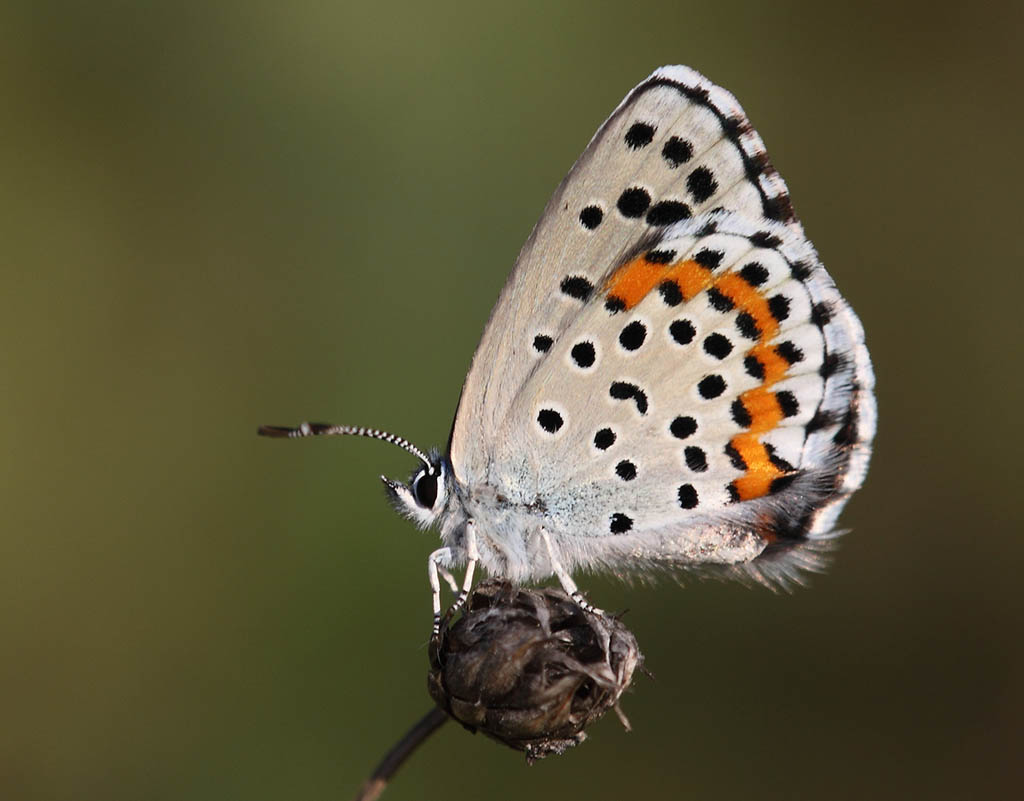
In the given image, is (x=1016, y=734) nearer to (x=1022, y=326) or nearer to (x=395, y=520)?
(x=1022, y=326)

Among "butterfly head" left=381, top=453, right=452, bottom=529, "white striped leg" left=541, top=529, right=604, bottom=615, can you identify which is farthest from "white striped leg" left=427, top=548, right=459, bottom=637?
"white striped leg" left=541, top=529, right=604, bottom=615

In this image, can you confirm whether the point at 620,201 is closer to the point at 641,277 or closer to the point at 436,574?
the point at 641,277

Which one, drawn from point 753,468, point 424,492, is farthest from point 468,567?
point 753,468

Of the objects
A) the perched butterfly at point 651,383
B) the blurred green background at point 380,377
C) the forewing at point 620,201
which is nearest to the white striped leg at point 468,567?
the perched butterfly at point 651,383

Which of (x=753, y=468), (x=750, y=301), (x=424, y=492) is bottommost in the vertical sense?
(x=424, y=492)

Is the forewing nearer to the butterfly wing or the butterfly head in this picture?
the butterfly wing
